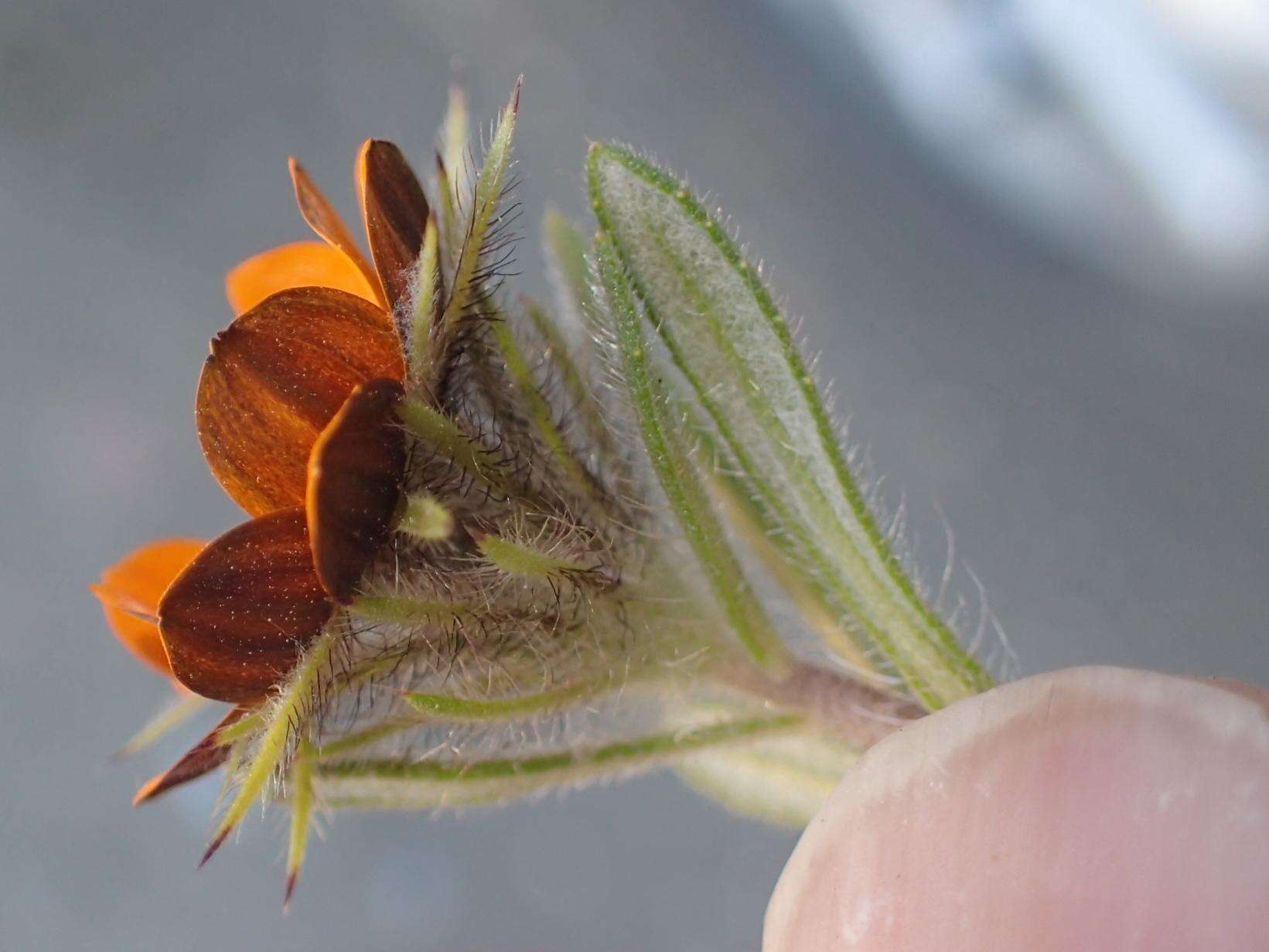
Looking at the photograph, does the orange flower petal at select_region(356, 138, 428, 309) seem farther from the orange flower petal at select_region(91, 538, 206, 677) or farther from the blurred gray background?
the blurred gray background

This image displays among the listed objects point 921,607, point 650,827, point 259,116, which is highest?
point 259,116

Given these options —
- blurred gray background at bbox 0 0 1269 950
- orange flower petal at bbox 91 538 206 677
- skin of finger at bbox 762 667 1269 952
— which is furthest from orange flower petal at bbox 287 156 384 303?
blurred gray background at bbox 0 0 1269 950

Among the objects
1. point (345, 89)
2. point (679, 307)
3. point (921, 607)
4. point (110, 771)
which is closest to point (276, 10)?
point (345, 89)

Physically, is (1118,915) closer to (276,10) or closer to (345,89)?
(345,89)

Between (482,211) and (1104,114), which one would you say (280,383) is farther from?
(1104,114)

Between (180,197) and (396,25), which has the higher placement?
(396,25)

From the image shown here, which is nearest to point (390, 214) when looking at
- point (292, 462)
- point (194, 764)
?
point (292, 462)
